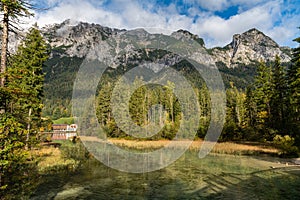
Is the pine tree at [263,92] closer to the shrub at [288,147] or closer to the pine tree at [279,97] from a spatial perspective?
the pine tree at [279,97]

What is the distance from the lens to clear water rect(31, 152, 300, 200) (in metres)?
13.8

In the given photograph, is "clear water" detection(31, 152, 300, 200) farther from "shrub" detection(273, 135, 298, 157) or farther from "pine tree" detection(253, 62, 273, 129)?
"pine tree" detection(253, 62, 273, 129)

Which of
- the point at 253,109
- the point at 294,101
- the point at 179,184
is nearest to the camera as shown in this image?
the point at 179,184

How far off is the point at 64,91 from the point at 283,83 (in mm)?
169706

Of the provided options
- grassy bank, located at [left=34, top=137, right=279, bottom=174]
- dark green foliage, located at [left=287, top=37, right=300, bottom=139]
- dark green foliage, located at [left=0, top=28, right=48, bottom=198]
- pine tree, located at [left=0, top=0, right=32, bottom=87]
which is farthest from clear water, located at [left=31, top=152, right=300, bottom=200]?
dark green foliage, located at [left=287, top=37, right=300, bottom=139]

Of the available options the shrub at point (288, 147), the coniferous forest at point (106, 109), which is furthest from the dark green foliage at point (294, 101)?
the shrub at point (288, 147)

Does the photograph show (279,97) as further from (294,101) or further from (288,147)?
(288,147)

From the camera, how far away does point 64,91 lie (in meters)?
Result: 184

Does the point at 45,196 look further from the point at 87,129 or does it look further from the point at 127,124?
the point at 87,129

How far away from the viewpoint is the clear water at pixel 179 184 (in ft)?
45.4

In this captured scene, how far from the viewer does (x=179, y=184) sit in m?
16.7

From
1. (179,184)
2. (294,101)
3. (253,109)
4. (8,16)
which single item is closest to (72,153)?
(179,184)

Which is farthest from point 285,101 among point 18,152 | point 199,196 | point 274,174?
point 18,152

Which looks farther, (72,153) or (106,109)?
(106,109)
